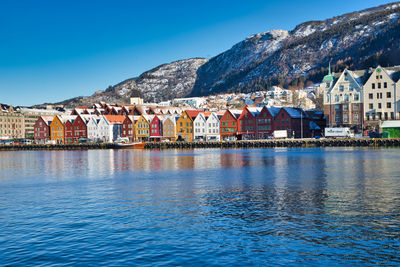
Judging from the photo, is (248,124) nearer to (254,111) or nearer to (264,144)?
(254,111)

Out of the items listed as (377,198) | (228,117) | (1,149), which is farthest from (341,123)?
(1,149)

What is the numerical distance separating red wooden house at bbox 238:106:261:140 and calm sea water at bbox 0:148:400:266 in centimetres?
9743

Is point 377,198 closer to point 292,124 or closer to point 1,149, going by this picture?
point 292,124

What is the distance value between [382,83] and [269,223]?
10348 cm

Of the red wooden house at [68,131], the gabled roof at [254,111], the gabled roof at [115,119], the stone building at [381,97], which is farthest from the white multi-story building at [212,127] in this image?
the red wooden house at [68,131]

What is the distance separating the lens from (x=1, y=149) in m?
168

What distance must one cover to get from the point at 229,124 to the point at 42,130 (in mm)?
92853

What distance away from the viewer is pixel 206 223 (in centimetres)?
2250

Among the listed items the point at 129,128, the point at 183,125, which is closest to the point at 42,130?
the point at 129,128

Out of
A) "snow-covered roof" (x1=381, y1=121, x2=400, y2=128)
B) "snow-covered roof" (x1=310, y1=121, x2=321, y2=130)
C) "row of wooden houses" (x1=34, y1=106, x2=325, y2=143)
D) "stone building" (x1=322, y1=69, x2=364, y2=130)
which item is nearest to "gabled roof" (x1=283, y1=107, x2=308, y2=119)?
"row of wooden houses" (x1=34, y1=106, x2=325, y2=143)

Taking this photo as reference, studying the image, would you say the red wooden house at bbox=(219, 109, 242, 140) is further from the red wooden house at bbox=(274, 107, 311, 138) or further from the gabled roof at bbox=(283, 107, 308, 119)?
the gabled roof at bbox=(283, 107, 308, 119)

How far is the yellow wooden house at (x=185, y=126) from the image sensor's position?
150m

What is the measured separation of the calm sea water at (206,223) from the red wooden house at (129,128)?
402ft

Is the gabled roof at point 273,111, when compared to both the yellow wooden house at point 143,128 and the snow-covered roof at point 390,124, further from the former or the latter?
the yellow wooden house at point 143,128
